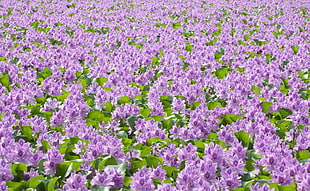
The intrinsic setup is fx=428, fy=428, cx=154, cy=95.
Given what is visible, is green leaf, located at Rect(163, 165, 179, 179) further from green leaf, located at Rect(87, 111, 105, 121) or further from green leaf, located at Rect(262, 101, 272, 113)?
green leaf, located at Rect(262, 101, 272, 113)

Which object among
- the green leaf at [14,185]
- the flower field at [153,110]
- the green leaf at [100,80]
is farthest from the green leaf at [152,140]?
the green leaf at [100,80]

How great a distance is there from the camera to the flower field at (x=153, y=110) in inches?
151

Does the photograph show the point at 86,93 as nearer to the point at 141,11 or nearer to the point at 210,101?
the point at 210,101

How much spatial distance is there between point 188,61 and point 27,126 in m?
4.54

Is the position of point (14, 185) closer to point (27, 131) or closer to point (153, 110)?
point (27, 131)

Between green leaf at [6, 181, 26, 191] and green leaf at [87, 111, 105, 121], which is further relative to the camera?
green leaf at [87, 111, 105, 121]

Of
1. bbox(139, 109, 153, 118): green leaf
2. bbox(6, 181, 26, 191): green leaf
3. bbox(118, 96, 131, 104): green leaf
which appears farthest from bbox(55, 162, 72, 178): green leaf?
bbox(118, 96, 131, 104): green leaf

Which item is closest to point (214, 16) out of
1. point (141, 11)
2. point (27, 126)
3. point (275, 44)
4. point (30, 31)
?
point (141, 11)

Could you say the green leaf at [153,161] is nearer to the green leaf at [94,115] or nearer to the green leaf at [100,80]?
the green leaf at [94,115]

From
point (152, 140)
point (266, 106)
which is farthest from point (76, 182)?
point (266, 106)

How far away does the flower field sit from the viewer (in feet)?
12.6

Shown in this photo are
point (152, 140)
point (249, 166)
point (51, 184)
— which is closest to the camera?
point (51, 184)

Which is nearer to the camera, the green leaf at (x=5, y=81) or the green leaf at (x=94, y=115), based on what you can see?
the green leaf at (x=94, y=115)

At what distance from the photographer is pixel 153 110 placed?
18.1 feet
